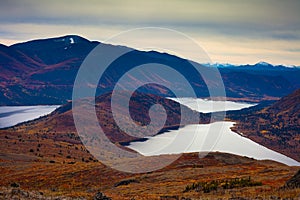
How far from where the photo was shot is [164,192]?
116 ft

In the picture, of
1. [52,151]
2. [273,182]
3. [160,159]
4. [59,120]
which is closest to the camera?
[273,182]

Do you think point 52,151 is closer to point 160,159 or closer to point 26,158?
point 26,158

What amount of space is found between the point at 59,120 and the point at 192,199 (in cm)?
17358

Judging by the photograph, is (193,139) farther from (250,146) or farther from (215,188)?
(215,188)

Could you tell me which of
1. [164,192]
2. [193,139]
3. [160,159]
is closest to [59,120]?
[193,139]

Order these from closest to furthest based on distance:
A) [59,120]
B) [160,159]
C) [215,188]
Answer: [215,188] → [160,159] → [59,120]

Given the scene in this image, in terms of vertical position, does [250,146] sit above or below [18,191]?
below

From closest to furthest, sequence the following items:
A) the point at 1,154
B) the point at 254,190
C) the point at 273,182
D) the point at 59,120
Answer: the point at 254,190
the point at 273,182
the point at 1,154
the point at 59,120

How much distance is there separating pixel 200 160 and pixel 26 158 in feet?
120

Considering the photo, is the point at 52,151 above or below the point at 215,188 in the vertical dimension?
below

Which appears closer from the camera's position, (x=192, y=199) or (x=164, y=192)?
(x=192, y=199)

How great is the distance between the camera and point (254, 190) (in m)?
30.7

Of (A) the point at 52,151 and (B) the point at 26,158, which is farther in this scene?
(A) the point at 52,151

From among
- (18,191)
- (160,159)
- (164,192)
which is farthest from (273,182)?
(160,159)
